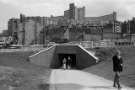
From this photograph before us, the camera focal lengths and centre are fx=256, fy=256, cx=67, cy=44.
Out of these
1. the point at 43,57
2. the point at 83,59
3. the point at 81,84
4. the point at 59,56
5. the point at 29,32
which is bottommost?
the point at 59,56

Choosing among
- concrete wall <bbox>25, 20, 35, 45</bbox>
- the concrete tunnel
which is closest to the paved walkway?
the concrete tunnel

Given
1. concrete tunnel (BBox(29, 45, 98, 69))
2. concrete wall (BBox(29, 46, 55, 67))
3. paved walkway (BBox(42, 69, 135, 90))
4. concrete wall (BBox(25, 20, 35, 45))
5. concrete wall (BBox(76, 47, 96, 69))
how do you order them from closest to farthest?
paved walkway (BBox(42, 69, 135, 90))
concrete wall (BBox(76, 47, 96, 69))
concrete tunnel (BBox(29, 45, 98, 69))
concrete wall (BBox(29, 46, 55, 67))
concrete wall (BBox(25, 20, 35, 45))

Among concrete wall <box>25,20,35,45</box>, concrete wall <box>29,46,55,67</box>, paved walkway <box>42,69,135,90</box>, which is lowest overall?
concrete wall <box>29,46,55,67</box>

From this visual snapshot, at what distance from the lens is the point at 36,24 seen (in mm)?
78938

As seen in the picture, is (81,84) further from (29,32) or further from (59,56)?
(29,32)

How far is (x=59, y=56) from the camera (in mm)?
35562

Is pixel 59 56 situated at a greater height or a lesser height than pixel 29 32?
lesser

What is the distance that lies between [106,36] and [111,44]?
3563 centimetres

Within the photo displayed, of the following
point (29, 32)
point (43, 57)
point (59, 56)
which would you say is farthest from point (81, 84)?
point (29, 32)

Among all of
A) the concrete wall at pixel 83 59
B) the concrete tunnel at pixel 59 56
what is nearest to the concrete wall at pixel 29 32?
the concrete tunnel at pixel 59 56

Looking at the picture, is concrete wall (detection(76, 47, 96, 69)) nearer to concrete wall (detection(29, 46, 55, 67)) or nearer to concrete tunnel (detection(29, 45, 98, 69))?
concrete tunnel (detection(29, 45, 98, 69))

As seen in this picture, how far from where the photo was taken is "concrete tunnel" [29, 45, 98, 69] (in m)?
29.4

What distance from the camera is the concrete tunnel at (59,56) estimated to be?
2938cm

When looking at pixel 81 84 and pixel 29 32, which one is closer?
pixel 81 84
